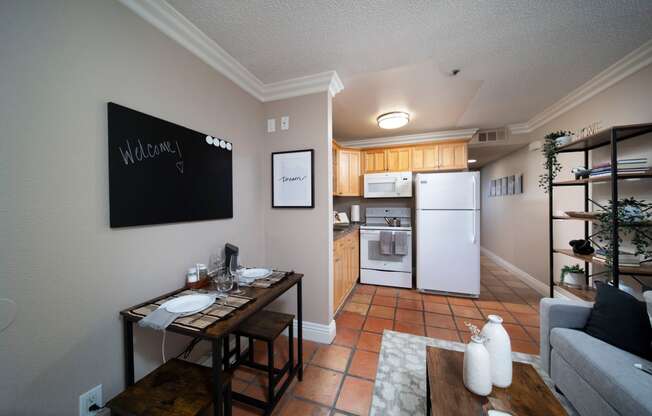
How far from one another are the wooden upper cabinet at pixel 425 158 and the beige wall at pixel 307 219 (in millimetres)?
2193

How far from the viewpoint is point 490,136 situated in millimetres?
3574

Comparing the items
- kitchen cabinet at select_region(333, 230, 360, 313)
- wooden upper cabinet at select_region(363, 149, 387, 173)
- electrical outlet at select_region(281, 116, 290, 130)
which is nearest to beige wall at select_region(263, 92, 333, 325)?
electrical outlet at select_region(281, 116, 290, 130)

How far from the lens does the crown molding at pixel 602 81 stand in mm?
1761

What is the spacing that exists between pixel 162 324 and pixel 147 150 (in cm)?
94

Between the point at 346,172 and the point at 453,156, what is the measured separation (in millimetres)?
1734

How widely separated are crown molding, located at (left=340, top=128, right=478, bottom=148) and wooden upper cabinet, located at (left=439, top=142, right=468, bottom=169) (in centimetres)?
13

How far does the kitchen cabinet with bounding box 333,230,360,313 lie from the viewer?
8.13 feet

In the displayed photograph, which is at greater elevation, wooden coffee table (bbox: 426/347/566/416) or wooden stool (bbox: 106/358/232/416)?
wooden stool (bbox: 106/358/232/416)

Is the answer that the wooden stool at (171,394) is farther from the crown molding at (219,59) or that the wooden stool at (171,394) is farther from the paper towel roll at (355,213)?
the paper towel roll at (355,213)

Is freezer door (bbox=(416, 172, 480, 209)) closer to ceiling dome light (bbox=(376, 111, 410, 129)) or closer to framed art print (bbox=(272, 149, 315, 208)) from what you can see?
ceiling dome light (bbox=(376, 111, 410, 129))

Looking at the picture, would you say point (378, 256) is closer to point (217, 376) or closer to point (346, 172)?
point (346, 172)

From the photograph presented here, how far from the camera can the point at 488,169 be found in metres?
5.28

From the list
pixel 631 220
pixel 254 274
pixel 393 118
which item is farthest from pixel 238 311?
pixel 631 220

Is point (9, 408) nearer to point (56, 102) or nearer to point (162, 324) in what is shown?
point (162, 324)
